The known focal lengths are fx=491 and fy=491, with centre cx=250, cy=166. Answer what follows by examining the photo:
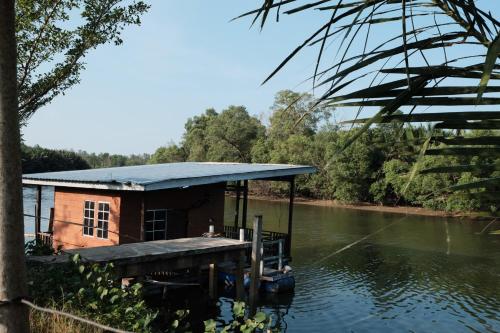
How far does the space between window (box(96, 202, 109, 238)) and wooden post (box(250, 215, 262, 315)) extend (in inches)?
211

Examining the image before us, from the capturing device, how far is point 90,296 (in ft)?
22.3

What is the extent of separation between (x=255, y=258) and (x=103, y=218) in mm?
5673

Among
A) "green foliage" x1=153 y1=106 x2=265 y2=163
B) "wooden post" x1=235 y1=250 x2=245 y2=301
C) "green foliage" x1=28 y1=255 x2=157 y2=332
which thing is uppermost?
"green foliage" x1=153 y1=106 x2=265 y2=163

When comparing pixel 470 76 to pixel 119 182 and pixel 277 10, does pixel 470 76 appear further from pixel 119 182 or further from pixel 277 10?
pixel 119 182

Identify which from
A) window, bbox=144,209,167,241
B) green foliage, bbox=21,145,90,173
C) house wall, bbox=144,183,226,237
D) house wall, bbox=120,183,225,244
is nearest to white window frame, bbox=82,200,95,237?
house wall, bbox=120,183,225,244

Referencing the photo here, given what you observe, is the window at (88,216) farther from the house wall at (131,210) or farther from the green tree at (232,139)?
the green tree at (232,139)

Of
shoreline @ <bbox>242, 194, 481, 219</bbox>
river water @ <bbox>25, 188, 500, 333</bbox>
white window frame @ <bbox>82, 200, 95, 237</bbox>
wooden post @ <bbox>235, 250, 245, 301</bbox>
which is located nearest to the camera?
wooden post @ <bbox>235, 250, 245, 301</bbox>

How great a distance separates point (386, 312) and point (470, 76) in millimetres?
15687

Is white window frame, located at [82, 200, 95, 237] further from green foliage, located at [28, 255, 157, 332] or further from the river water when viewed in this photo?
green foliage, located at [28, 255, 157, 332]

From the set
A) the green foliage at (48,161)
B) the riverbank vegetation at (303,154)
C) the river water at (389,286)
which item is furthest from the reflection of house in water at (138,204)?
the green foliage at (48,161)

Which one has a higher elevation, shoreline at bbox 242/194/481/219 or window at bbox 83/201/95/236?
window at bbox 83/201/95/236

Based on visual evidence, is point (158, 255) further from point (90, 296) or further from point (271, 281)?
point (271, 281)

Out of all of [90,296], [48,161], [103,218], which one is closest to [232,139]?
[48,161]

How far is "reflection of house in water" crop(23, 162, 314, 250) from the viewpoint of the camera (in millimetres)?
15734
